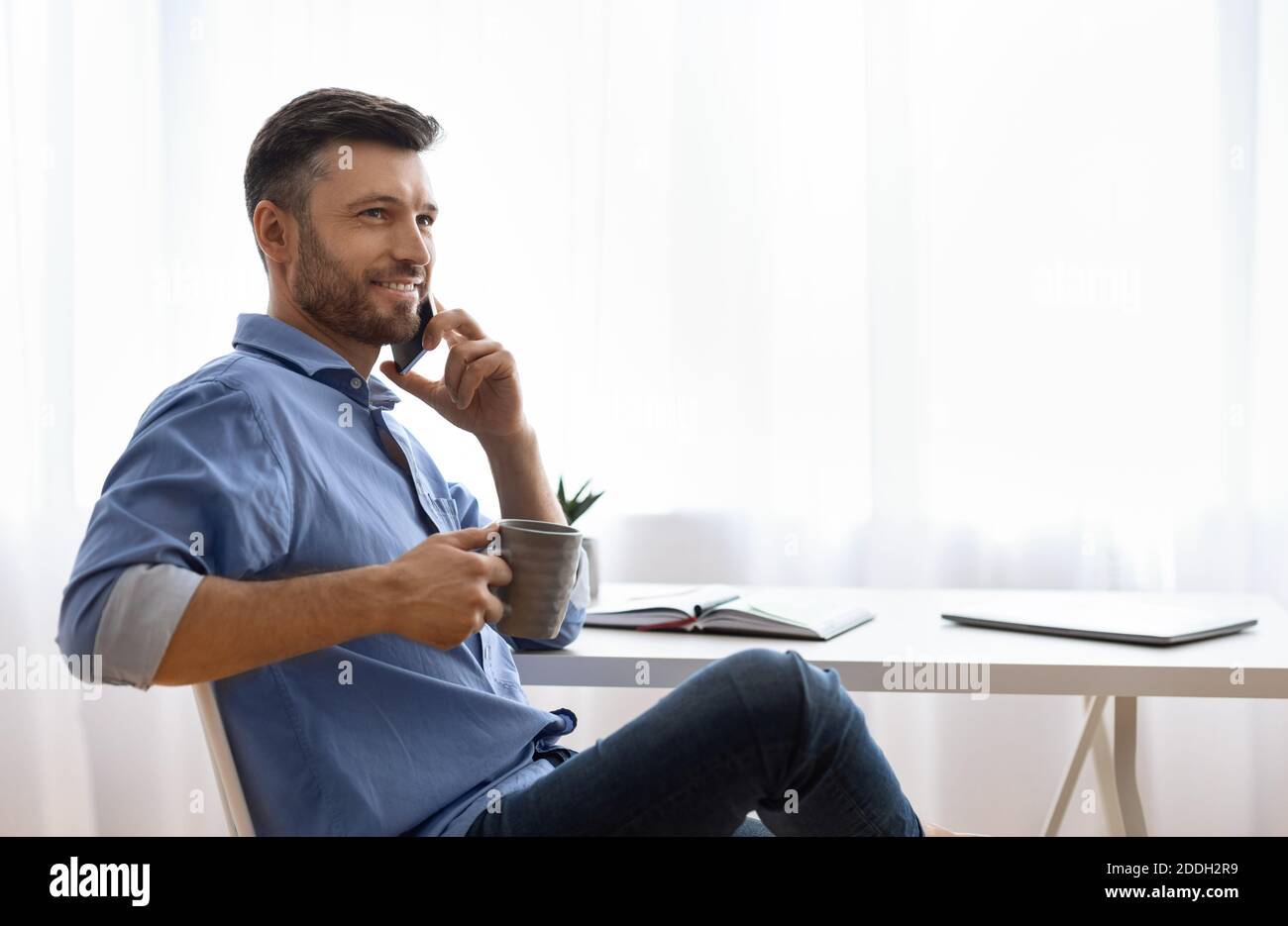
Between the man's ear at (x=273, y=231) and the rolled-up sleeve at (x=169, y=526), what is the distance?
0.96ft

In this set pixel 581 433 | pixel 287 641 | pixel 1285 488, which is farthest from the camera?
pixel 581 433

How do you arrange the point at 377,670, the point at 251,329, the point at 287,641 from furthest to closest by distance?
1. the point at 251,329
2. the point at 377,670
3. the point at 287,641

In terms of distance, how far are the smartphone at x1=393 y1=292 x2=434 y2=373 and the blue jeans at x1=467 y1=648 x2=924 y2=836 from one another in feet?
1.90

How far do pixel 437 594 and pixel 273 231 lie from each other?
1.82 feet

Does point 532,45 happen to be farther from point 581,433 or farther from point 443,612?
point 443,612

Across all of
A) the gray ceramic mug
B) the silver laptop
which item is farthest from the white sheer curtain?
the gray ceramic mug

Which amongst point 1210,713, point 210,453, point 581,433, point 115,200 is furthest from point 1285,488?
point 115,200

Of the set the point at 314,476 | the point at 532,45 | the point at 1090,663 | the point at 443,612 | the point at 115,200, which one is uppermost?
the point at 532,45

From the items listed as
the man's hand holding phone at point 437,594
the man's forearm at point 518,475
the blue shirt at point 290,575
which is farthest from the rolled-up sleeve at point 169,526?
the man's forearm at point 518,475

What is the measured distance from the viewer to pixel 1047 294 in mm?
2311

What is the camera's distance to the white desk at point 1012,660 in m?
1.32

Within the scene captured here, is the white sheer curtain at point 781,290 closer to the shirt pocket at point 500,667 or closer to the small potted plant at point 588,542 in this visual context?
the small potted plant at point 588,542

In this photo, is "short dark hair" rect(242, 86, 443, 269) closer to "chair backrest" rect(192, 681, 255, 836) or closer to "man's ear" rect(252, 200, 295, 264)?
"man's ear" rect(252, 200, 295, 264)

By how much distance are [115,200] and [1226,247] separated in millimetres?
2306
